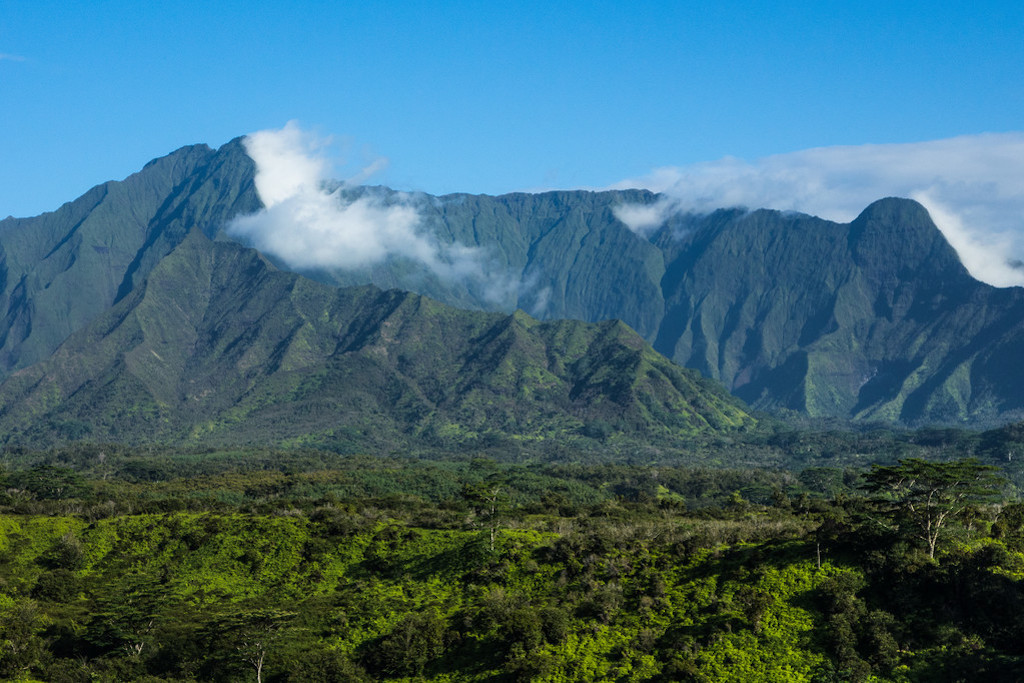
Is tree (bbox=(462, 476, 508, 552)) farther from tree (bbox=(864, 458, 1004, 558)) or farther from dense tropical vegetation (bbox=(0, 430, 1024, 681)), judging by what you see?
tree (bbox=(864, 458, 1004, 558))

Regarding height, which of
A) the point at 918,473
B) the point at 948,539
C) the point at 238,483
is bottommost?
the point at 238,483

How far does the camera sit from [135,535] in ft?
306

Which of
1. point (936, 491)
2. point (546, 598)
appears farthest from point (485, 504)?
point (936, 491)

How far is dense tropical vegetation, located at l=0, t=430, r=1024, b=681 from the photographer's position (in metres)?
62.5

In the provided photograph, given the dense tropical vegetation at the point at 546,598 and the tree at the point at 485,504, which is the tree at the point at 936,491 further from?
the tree at the point at 485,504

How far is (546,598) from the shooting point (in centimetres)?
7312

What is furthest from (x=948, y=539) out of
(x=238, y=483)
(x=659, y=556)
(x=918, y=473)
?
(x=238, y=483)

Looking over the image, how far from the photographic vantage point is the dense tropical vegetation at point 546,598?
205 feet

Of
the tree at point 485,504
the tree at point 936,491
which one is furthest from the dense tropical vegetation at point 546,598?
the tree at point 485,504

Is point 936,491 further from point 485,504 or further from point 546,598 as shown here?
point 485,504

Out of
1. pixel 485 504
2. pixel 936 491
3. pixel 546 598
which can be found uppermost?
pixel 936 491

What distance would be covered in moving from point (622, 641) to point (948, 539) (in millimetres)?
23878

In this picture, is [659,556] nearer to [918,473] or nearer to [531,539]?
[531,539]

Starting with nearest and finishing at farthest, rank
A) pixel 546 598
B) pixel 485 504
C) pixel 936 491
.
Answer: pixel 936 491
pixel 546 598
pixel 485 504
